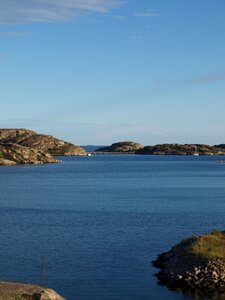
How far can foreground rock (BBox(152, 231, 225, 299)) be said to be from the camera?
56.7m

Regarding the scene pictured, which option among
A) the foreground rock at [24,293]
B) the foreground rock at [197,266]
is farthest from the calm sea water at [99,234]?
the foreground rock at [24,293]

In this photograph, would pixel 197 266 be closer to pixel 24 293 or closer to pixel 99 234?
pixel 24 293

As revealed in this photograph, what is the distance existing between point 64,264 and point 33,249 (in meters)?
9.59

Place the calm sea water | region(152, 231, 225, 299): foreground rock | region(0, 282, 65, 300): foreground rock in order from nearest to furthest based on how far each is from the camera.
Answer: region(0, 282, 65, 300): foreground rock, region(152, 231, 225, 299): foreground rock, the calm sea water

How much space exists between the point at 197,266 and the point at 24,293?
64.2 feet

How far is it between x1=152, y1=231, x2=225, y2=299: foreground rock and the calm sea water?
1935mm

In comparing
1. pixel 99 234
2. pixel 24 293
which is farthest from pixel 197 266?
pixel 99 234

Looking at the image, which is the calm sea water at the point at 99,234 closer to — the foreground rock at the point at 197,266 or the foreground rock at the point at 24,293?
the foreground rock at the point at 197,266

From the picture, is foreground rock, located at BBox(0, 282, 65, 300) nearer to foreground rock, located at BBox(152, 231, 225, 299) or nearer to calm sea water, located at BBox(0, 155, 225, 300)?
calm sea water, located at BBox(0, 155, 225, 300)

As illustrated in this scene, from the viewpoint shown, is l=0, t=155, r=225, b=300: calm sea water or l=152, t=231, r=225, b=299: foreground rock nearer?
l=152, t=231, r=225, b=299: foreground rock

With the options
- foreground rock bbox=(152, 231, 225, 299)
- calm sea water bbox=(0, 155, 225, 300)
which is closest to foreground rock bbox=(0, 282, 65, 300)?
calm sea water bbox=(0, 155, 225, 300)

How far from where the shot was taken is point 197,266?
5841cm

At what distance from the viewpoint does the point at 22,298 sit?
47.5m

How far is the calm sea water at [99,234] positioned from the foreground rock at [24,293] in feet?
12.3
